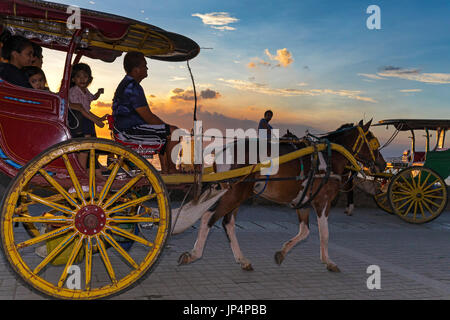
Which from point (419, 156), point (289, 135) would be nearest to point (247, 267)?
point (289, 135)

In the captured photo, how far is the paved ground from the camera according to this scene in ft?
16.0

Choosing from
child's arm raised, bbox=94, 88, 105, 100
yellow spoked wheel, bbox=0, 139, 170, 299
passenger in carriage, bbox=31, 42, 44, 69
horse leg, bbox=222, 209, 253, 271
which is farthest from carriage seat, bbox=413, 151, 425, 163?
passenger in carriage, bbox=31, 42, 44, 69

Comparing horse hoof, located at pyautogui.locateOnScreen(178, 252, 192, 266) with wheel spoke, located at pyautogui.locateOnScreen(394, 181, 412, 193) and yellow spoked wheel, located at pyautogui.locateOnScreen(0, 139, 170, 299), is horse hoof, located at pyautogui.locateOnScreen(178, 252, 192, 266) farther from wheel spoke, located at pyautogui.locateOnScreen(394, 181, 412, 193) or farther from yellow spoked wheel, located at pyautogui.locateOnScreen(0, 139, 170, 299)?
wheel spoke, located at pyautogui.locateOnScreen(394, 181, 412, 193)

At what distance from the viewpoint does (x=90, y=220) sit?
4.07m

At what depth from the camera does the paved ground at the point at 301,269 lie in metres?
4.88

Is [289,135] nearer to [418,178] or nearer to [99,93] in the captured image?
[99,93]

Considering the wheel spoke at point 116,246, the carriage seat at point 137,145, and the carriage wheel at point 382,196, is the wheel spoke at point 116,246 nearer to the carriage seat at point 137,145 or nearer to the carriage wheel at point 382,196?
the carriage seat at point 137,145

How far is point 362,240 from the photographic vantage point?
8.47 meters

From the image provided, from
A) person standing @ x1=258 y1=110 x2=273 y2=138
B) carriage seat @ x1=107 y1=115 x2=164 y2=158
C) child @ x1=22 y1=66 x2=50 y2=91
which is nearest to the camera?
carriage seat @ x1=107 y1=115 x2=164 y2=158

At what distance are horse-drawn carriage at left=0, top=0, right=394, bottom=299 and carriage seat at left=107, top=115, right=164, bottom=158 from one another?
0.9 inches

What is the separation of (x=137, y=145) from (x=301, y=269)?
2.73m

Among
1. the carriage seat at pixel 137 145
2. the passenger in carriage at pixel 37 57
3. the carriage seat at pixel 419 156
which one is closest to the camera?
the carriage seat at pixel 137 145

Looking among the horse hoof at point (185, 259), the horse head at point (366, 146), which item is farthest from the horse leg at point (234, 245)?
the horse head at point (366, 146)
